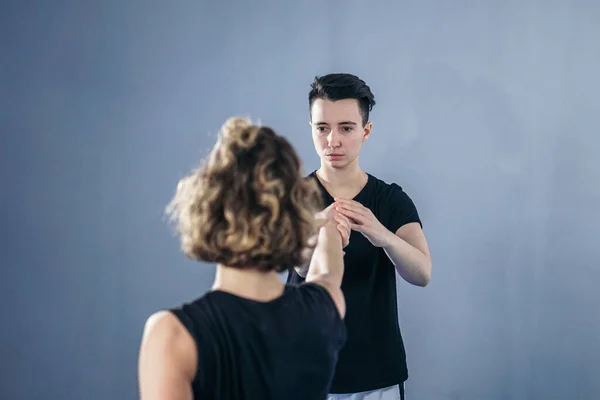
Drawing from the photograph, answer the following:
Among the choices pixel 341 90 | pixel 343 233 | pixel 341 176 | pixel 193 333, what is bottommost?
pixel 193 333

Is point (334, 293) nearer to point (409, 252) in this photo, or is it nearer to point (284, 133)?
point (409, 252)

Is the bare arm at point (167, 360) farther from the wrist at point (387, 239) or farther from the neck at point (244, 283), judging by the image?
the wrist at point (387, 239)

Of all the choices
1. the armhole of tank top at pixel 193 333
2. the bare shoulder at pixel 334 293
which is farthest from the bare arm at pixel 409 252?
the armhole of tank top at pixel 193 333

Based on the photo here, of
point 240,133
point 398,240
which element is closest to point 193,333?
point 240,133

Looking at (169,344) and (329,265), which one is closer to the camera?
(169,344)

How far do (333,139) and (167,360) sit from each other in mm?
1011

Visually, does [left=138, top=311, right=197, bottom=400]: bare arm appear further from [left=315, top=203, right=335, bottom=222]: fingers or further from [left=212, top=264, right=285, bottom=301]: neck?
[left=315, top=203, right=335, bottom=222]: fingers

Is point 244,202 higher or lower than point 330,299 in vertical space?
higher

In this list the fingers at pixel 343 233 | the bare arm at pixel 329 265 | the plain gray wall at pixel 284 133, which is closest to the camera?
the bare arm at pixel 329 265

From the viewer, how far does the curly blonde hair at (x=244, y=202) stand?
103 centimetres

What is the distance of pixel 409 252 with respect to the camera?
68.1 inches

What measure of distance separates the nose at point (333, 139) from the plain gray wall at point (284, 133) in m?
0.91

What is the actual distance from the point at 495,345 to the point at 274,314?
198cm

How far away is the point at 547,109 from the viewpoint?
2.76 metres
